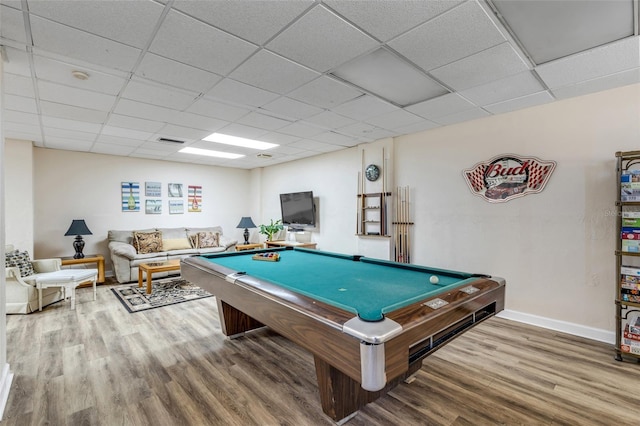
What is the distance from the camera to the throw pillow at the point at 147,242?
5.77 m

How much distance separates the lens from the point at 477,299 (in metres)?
1.80

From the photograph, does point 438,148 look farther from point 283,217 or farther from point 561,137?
point 283,217

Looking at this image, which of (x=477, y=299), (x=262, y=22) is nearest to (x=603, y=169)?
(x=477, y=299)

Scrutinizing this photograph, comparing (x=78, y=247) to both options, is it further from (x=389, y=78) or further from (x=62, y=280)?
(x=389, y=78)

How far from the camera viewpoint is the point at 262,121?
3.79 meters

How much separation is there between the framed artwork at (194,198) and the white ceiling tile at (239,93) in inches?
176

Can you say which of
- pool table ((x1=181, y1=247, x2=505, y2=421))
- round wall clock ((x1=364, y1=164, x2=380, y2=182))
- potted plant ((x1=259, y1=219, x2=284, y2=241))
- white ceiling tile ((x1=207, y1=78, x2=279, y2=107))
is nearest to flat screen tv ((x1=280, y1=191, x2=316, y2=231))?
potted plant ((x1=259, y1=219, x2=284, y2=241))

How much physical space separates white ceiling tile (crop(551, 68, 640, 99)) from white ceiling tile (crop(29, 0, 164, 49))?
3466mm

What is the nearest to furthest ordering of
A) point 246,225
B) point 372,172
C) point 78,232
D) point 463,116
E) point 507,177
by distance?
1. point 507,177
2. point 463,116
3. point 372,172
4. point 78,232
5. point 246,225

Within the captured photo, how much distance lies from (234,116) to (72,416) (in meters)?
3.05

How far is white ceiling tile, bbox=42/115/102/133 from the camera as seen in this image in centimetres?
364

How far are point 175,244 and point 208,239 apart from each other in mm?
667

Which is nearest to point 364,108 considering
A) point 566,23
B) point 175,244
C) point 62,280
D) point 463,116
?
point 463,116

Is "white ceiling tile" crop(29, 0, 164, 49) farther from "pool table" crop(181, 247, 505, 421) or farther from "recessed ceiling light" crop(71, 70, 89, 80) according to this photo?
"pool table" crop(181, 247, 505, 421)
